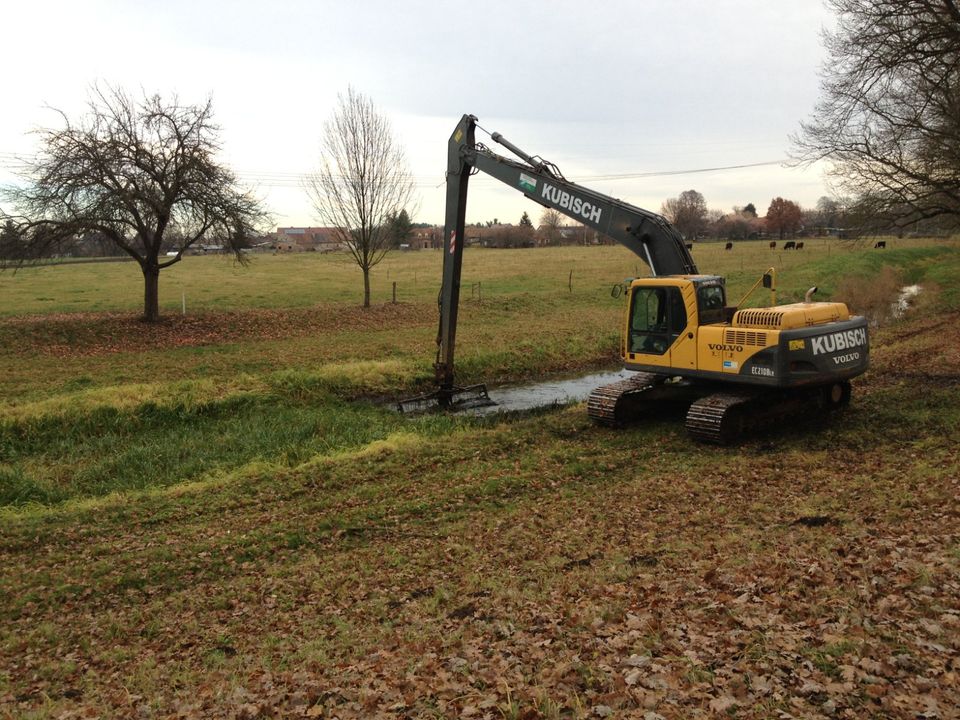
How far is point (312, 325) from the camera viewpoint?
2580 cm

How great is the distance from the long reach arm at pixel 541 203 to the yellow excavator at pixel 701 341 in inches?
0.9

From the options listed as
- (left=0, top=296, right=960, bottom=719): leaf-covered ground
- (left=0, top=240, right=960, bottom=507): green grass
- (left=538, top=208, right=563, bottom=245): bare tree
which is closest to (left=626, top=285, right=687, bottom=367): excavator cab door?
(left=0, top=296, right=960, bottom=719): leaf-covered ground

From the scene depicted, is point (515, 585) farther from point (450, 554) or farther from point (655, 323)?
point (655, 323)

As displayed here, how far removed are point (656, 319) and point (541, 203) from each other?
348 centimetres

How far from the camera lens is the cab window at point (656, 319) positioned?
1234cm

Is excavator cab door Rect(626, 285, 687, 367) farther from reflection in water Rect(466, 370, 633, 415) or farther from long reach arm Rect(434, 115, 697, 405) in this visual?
reflection in water Rect(466, 370, 633, 415)

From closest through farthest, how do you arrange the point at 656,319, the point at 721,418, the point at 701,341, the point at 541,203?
the point at 721,418, the point at 701,341, the point at 656,319, the point at 541,203

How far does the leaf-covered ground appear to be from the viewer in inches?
198

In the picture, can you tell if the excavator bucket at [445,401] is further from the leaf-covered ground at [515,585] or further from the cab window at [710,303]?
the cab window at [710,303]

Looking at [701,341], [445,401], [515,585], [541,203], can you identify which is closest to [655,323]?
[701,341]

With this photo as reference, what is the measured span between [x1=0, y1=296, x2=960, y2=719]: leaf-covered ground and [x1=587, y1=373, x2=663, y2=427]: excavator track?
0.87m

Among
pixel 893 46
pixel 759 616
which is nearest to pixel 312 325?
pixel 893 46

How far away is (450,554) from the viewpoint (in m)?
8.22

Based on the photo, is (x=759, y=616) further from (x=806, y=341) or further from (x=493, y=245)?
(x=493, y=245)
